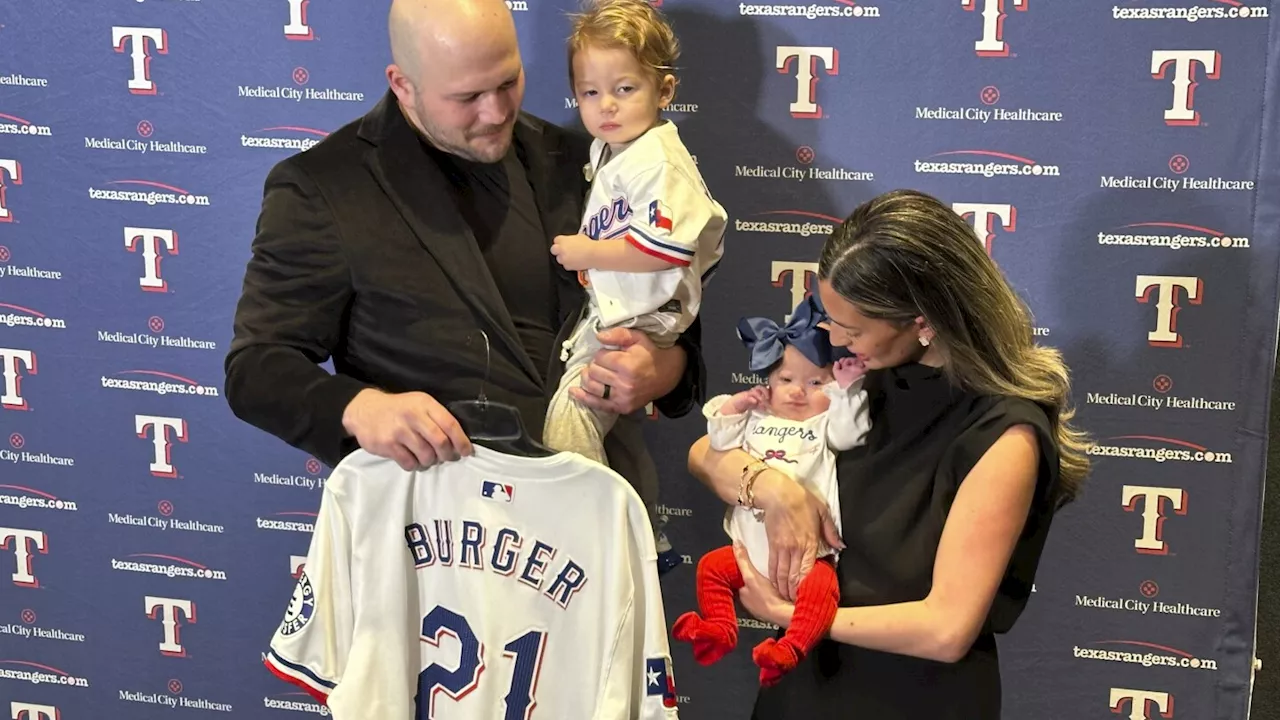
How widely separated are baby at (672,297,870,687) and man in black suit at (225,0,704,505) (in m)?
0.20

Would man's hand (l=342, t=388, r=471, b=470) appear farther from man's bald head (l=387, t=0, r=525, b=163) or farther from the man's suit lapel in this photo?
man's bald head (l=387, t=0, r=525, b=163)

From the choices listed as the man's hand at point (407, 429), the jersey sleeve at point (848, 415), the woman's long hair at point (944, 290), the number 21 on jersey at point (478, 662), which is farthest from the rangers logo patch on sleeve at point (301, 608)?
the woman's long hair at point (944, 290)

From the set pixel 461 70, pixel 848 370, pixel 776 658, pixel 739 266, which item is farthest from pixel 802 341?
pixel 739 266

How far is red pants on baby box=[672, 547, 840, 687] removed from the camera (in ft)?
5.65

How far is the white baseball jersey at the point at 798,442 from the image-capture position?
70.1 inches

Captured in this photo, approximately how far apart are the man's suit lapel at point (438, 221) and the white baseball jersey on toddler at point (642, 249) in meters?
0.12

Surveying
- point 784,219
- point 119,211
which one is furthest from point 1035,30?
point 119,211

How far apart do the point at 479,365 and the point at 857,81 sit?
3.62 ft

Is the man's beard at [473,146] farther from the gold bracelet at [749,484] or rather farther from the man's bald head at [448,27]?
the gold bracelet at [749,484]

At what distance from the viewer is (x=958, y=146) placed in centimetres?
251

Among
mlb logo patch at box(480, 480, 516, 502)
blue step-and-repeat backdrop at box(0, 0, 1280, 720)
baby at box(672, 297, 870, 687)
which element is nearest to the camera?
baby at box(672, 297, 870, 687)

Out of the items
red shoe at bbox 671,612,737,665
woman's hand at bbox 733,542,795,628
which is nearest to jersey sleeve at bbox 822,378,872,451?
woman's hand at bbox 733,542,795,628

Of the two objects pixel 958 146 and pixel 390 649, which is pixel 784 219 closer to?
pixel 958 146

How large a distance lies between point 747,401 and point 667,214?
1.11ft
